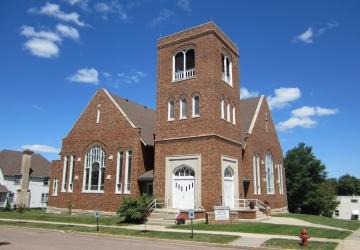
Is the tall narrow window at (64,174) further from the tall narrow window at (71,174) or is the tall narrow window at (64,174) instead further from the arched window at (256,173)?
the arched window at (256,173)

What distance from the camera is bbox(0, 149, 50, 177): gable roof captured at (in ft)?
169

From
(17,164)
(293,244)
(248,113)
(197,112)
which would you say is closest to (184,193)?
(197,112)

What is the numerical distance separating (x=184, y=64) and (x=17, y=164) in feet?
115

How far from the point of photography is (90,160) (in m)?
33.9

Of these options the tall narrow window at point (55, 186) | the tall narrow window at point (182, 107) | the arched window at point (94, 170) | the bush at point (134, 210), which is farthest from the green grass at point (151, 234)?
the tall narrow window at point (55, 186)

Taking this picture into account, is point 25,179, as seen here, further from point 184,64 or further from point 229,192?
point 229,192

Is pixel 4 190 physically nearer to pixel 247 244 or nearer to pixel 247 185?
pixel 247 185

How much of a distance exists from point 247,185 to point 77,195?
15.2 meters

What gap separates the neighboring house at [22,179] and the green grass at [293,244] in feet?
133

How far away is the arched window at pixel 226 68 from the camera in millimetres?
30266

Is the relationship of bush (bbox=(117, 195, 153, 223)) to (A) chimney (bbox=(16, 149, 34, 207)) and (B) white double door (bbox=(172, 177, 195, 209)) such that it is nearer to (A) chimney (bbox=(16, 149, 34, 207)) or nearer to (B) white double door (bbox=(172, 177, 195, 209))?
(B) white double door (bbox=(172, 177, 195, 209))

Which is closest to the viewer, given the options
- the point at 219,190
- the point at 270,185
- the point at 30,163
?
the point at 219,190

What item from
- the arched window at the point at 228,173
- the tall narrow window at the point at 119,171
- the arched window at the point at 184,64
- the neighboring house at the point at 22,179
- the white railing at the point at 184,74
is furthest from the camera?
the neighboring house at the point at 22,179

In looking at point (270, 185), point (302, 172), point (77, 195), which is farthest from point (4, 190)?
point (302, 172)
